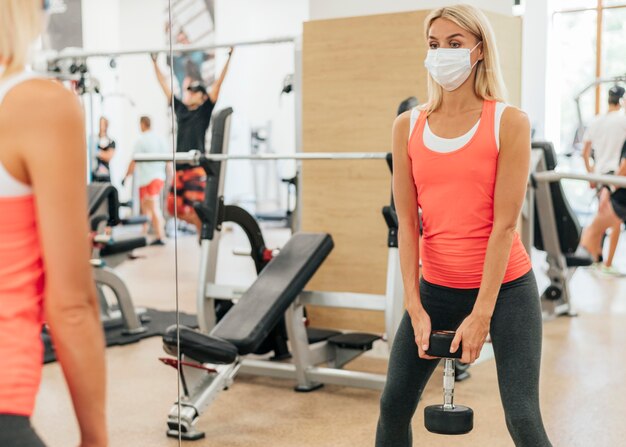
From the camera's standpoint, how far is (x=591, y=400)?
3.20m

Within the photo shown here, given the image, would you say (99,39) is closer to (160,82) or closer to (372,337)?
(160,82)

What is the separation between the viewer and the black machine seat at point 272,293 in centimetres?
328

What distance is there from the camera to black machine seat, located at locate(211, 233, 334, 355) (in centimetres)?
328

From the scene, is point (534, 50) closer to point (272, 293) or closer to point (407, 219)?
point (407, 219)

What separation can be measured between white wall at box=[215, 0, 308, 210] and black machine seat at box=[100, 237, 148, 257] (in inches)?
18.0

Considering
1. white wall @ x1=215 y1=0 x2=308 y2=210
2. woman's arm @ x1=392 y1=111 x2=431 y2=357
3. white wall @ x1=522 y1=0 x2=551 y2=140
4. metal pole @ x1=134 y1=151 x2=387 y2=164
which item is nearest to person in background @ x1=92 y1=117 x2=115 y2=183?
metal pole @ x1=134 y1=151 x2=387 y2=164

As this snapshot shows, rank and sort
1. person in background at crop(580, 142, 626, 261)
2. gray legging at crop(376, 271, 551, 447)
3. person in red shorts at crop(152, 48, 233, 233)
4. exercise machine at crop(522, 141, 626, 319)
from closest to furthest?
gray legging at crop(376, 271, 551, 447) < person in red shorts at crop(152, 48, 233, 233) < person in background at crop(580, 142, 626, 261) < exercise machine at crop(522, 141, 626, 319)

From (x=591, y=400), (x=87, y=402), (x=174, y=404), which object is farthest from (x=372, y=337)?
(x=87, y=402)

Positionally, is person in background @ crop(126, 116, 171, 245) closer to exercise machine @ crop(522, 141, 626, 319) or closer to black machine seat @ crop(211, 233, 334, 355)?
black machine seat @ crop(211, 233, 334, 355)

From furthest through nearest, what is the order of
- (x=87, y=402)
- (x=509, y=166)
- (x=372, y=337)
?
(x=372, y=337)
(x=509, y=166)
(x=87, y=402)

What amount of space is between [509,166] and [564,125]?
908mm

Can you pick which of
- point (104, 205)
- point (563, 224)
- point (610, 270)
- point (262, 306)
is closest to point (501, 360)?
point (104, 205)

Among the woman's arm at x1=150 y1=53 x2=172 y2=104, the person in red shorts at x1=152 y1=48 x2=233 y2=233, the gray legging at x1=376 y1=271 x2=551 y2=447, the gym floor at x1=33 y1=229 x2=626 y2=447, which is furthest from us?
the gym floor at x1=33 y1=229 x2=626 y2=447

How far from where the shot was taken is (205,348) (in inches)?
119
